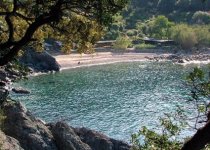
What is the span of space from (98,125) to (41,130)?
86.9 feet

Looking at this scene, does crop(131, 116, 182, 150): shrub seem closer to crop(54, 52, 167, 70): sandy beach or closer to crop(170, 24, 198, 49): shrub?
crop(54, 52, 167, 70): sandy beach

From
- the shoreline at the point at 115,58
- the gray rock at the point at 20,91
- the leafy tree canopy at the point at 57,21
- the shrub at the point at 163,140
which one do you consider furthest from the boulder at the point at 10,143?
the shoreline at the point at 115,58

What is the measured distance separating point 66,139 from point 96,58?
98.4 m

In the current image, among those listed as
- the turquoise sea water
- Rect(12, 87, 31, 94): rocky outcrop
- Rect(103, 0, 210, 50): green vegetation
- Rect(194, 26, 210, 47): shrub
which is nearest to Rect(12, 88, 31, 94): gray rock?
Rect(12, 87, 31, 94): rocky outcrop

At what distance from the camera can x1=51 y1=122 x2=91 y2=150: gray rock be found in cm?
3469

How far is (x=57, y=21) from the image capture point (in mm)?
12211

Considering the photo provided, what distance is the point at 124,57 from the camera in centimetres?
13925

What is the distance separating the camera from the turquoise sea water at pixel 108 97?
64500mm

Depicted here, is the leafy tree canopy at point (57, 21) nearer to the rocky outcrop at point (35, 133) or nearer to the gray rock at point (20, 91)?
the rocky outcrop at point (35, 133)

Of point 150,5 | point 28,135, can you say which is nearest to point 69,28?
point 28,135

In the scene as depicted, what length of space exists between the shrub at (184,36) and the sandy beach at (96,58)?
Answer: 442 inches

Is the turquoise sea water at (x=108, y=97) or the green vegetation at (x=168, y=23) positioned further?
the green vegetation at (x=168, y=23)

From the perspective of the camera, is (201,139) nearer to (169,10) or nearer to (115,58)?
(115,58)

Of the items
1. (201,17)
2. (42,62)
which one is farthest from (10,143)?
(201,17)
